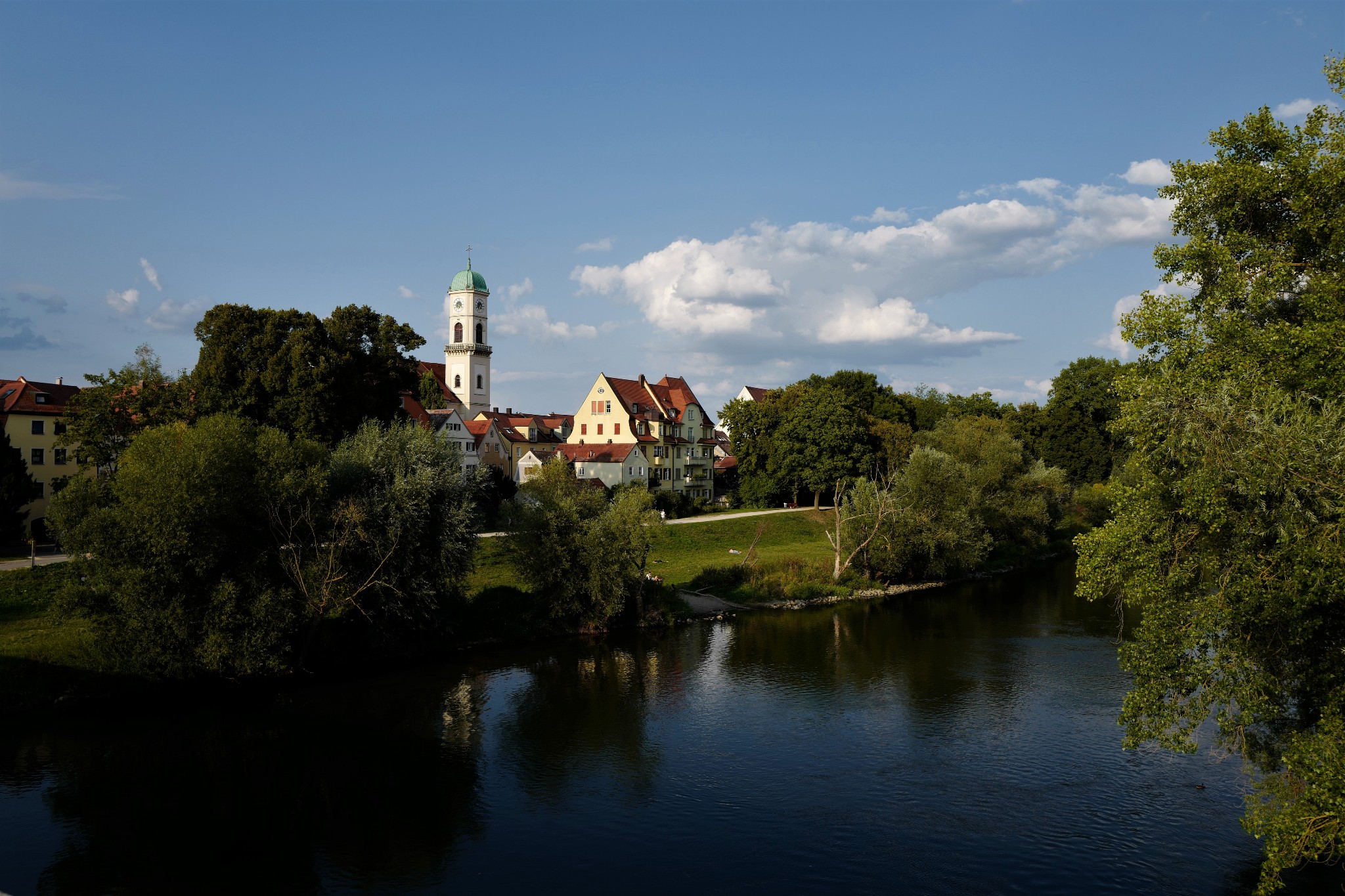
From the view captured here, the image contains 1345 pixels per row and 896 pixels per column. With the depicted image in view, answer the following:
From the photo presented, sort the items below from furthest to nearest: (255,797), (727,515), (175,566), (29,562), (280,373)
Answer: (727,515) → (280,373) → (29,562) → (175,566) → (255,797)

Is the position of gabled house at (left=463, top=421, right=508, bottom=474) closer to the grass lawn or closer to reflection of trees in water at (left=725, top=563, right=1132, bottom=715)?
the grass lawn

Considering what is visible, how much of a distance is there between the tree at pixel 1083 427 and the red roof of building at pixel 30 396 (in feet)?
259

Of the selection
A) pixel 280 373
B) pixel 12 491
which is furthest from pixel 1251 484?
pixel 12 491

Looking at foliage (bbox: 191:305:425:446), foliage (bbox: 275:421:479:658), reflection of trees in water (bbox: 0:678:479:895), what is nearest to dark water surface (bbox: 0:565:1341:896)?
reflection of trees in water (bbox: 0:678:479:895)

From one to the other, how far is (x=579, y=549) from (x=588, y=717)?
1141cm

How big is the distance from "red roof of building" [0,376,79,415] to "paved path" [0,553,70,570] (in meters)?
16.9

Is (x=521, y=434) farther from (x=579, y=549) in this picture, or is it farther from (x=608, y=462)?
(x=579, y=549)

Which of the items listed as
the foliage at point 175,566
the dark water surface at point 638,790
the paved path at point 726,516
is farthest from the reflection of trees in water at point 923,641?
the paved path at point 726,516

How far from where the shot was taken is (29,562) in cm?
3659

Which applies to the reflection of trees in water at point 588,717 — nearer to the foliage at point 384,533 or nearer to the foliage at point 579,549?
the foliage at point 579,549

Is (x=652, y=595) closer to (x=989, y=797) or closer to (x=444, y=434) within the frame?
(x=444, y=434)

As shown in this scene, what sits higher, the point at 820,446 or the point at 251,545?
the point at 820,446

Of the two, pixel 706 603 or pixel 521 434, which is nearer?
pixel 706 603

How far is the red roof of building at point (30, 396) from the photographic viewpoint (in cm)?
5172
